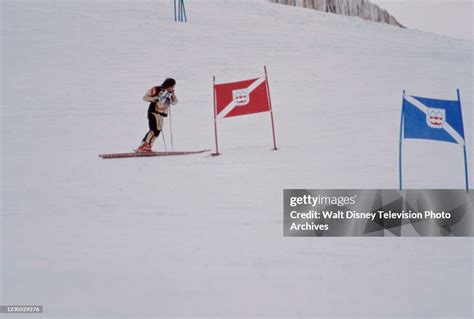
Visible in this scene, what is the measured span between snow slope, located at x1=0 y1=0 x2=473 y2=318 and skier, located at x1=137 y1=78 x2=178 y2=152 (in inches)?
15.2

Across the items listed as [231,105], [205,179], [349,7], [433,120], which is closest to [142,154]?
[231,105]

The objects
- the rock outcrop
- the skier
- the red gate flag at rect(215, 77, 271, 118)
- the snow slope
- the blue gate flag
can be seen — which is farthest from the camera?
the rock outcrop

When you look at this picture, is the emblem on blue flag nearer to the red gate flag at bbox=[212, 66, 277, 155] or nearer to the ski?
the red gate flag at bbox=[212, 66, 277, 155]

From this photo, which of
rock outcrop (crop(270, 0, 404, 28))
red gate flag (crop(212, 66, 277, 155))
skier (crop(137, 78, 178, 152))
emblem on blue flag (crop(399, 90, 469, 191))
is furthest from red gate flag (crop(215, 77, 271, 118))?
rock outcrop (crop(270, 0, 404, 28))

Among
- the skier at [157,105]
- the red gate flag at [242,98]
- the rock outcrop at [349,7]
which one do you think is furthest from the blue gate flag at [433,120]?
the rock outcrop at [349,7]

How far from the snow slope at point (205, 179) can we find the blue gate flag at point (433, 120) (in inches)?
21.0

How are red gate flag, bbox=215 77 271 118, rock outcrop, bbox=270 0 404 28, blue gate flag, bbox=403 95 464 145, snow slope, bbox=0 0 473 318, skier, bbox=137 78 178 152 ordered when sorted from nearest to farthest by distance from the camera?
snow slope, bbox=0 0 473 318 → blue gate flag, bbox=403 95 464 145 → red gate flag, bbox=215 77 271 118 → skier, bbox=137 78 178 152 → rock outcrop, bbox=270 0 404 28

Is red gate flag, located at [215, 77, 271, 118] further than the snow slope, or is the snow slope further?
red gate flag, located at [215, 77, 271, 118]

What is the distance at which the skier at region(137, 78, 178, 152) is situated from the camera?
758 cm

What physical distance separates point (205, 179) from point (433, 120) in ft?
7.92

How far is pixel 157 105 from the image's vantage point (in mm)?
7660

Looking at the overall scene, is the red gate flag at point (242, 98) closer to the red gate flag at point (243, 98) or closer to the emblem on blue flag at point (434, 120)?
the red gate flag at point (243, 98)

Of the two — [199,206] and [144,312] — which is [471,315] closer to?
[144,312]

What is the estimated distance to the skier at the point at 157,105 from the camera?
758 cm
